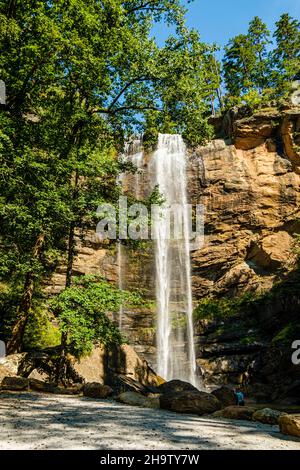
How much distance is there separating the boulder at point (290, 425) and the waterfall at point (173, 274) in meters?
16.9

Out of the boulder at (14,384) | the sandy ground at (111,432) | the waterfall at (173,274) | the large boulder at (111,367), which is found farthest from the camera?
the waterfall at (173,274)

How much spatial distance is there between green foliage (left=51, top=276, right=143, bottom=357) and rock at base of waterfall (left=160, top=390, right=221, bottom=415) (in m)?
2.66

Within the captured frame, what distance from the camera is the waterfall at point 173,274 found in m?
24.5

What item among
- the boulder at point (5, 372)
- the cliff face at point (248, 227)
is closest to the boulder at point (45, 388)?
the boulder at point (5, 372)

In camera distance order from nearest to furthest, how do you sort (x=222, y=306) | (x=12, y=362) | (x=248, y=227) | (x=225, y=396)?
(x=12, y=362)
(x=225, y=396)
(x=222, y=306)
(x=248, y=227)

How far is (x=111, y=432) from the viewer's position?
19.6 feet

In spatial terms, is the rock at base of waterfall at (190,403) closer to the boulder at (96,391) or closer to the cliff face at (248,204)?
the boulder at (96,391)

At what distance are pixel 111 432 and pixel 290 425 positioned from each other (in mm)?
3136

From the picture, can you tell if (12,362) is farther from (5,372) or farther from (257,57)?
(257,57)

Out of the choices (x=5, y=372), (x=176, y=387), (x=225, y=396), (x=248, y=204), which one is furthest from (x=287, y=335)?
(x=5, y=372)

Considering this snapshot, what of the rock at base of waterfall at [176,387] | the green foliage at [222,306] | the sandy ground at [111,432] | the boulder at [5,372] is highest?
the green foliage at [222,306]

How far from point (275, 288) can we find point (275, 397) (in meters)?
8.31

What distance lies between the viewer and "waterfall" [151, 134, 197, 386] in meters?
24.5

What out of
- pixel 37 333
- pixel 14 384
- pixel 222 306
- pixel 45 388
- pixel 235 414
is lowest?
pixel 235 414
